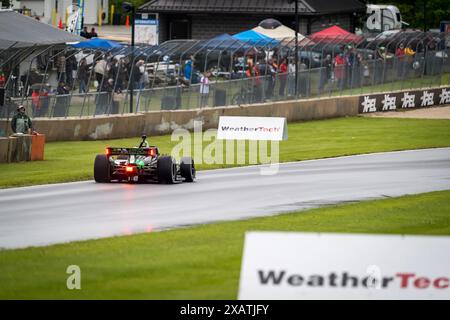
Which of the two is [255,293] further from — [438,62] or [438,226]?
[438,62]

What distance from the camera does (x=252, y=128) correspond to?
34125mm

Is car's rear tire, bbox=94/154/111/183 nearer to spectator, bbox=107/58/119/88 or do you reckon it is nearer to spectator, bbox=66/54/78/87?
spectator, bbox=66/54/78/87

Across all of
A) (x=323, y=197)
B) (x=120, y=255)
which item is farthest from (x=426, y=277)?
(x=323, y=197)

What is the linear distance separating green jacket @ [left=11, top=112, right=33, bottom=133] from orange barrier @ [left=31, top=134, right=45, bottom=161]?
1.02 meters

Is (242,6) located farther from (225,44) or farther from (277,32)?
(225,44)

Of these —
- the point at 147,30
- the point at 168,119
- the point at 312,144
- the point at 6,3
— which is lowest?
the point at 312,144

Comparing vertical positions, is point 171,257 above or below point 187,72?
below

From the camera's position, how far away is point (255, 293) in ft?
38.8

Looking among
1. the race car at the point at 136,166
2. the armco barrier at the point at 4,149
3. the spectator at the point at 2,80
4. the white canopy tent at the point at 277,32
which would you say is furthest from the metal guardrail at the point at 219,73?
the race car at the point at 136,166

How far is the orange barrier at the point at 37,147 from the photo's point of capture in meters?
30.8

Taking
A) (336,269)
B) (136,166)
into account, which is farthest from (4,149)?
(336,269)

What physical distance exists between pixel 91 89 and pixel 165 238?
20.1 metres

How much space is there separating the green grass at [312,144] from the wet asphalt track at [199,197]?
1565 millimetres

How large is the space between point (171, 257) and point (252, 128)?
18.0m
